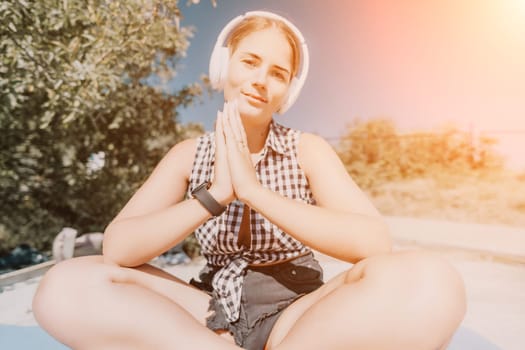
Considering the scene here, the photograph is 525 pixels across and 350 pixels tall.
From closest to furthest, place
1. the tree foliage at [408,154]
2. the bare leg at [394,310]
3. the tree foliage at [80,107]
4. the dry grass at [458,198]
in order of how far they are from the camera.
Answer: the bare leg at [394,310]
the tree foliage at [80,107]
the dry grass at [458,198]
the tree foliage at [408,154]

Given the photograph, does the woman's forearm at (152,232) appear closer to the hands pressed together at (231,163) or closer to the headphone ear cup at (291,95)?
the hands pressed together at (231,163)

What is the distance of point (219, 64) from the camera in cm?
202

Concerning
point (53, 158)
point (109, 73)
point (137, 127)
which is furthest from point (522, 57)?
point (53, 158)

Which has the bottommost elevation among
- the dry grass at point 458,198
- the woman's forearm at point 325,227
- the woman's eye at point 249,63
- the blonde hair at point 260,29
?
the dry grass at point 458,198

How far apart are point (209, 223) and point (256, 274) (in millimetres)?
304

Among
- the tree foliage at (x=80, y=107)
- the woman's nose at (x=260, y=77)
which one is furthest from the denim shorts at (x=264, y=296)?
the tree foliage at (x=80, y=107)

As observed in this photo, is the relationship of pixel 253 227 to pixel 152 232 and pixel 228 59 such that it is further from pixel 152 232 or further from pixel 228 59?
pixel 228 59

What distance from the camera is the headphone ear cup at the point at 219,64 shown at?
2.01 meters

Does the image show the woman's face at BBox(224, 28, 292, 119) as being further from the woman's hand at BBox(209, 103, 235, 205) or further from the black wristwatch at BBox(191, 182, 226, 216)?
the black wristwatch at BBox(191, 182, 226, 216)

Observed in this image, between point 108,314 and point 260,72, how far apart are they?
41.8 inches

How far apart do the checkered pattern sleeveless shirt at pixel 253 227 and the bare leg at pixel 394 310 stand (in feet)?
1.60

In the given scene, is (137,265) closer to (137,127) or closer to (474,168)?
(137,127)

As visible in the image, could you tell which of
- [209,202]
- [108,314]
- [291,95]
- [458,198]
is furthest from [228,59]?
[458,198]

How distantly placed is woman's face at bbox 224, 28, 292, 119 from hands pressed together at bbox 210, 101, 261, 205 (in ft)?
0.24
